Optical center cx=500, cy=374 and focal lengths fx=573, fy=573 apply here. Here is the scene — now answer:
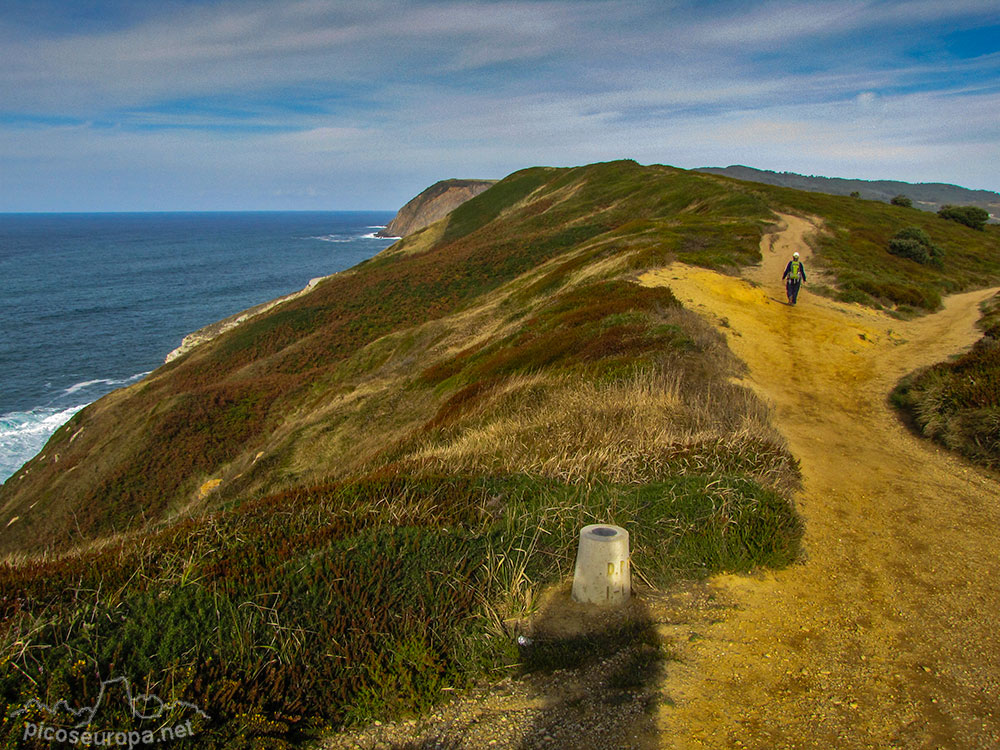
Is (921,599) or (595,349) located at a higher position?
(595,349)

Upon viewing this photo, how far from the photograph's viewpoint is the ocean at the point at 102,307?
44281 mm

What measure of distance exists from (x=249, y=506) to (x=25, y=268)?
493 feet

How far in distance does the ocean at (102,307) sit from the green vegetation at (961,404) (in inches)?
1631

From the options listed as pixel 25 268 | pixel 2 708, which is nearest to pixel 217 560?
pixel 2 708

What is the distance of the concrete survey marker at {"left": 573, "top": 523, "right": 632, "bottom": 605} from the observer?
477cm

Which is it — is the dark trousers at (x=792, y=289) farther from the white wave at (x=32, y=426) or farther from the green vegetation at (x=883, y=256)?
the white wave at (x=32, y=426)

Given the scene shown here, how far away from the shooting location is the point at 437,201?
158625 millimetres

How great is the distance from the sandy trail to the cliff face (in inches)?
5786

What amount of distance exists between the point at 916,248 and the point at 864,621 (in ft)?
108

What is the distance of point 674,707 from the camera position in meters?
3.93

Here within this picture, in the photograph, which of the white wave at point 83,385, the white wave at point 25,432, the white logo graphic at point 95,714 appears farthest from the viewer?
the white wave at point 83,385

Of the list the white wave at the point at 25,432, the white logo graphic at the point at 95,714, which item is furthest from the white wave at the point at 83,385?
the white logo graphic at the point at 95,714

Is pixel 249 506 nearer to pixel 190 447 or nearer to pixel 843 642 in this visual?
pixel 843 642

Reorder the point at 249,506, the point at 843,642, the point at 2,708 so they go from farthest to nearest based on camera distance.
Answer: the point at 249,506 < the point at 843,642 < the point at 2,708
